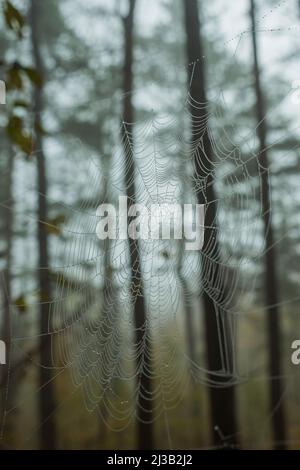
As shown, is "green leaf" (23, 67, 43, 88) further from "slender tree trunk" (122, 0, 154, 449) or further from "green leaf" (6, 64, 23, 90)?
"slender tree trunk" (122, 0, 154, 449)

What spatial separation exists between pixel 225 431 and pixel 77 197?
194 centimetres

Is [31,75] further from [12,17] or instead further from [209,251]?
[209,251]

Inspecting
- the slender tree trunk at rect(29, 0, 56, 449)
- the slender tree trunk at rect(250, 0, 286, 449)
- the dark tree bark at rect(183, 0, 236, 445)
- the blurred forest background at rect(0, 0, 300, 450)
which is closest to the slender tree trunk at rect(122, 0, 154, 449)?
the blurred forest background at rect(0, 0, 300, 450)

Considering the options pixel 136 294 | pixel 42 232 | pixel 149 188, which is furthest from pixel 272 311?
pixel 149 188

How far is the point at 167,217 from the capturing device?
7.38 feet

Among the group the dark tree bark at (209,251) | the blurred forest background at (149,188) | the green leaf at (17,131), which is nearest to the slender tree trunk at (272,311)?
the blurred forest background at (149,188)

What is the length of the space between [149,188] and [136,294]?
0.56 meters

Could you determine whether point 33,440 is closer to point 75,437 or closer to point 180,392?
point 75,437

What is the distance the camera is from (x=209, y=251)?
265 centimetres

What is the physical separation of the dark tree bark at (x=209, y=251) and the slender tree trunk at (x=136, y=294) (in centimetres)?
34

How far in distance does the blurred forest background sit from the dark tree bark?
0.5 inches

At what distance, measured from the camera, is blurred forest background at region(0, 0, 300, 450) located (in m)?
2.60

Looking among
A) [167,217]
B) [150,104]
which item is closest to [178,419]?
[150,104]

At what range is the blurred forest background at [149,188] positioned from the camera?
260 cm
